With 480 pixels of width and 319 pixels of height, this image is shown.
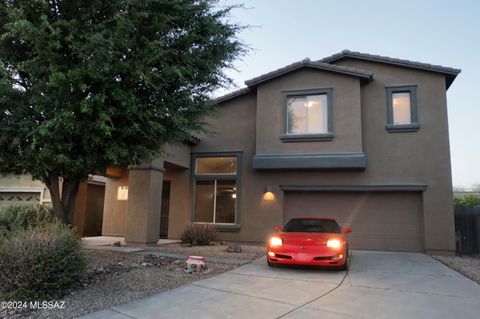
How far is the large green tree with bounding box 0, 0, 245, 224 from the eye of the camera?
6.41 metres

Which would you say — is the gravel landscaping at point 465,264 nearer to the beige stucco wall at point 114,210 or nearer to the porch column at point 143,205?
the porch column at point 143,205

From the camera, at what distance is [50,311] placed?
17.0ft

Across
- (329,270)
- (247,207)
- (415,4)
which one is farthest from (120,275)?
(415,4)

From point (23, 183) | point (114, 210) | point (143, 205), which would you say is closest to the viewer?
point (143, 205)

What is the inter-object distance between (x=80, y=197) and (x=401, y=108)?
508 inches

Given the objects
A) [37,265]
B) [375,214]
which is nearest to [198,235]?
[375,214]

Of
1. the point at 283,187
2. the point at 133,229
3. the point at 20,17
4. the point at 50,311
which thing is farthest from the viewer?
the point at 283,187

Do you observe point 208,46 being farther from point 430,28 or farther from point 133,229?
point 430,28

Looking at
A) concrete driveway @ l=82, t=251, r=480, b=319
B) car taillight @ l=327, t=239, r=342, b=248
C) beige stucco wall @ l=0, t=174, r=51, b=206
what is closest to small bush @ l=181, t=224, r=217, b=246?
concrete driveway @ l=82, t=251, r=480, b=319

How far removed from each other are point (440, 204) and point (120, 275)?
34.6 ft

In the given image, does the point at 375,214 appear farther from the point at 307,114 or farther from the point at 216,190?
the point at 216,190

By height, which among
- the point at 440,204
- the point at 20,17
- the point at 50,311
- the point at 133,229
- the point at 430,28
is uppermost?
the point at 430,28

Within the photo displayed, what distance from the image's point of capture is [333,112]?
13453 mm

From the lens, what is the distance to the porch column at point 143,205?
12117 mm
